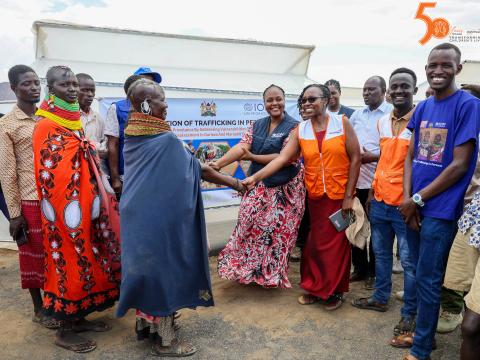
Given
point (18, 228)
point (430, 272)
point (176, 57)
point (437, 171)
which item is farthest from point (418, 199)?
point (176, 57)

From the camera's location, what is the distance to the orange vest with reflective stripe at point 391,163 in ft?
10.0

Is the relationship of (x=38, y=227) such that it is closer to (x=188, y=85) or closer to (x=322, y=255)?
(x=322, y=255)

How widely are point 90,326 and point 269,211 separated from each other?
183cm

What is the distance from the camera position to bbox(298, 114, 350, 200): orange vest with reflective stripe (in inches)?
135

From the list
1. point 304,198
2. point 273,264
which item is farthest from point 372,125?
point 273,264

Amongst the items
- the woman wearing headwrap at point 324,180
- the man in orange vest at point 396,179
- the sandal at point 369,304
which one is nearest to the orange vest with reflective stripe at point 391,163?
the man in orange vest at point 396,179

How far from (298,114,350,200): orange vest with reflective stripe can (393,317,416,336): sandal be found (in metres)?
1.08

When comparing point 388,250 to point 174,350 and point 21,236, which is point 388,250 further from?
point 21,236

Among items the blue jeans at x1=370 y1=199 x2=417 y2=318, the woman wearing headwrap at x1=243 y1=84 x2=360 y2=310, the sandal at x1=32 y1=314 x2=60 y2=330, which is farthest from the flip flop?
the blue jeans at x1=370 y1=199 x2=417 y2=318

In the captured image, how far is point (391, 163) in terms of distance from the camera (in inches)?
123

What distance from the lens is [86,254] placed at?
298 centimetres

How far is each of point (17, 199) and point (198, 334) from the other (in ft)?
5.76

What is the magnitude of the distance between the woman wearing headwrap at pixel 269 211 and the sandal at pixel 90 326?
1.17 metres

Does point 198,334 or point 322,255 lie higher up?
point 322,255
